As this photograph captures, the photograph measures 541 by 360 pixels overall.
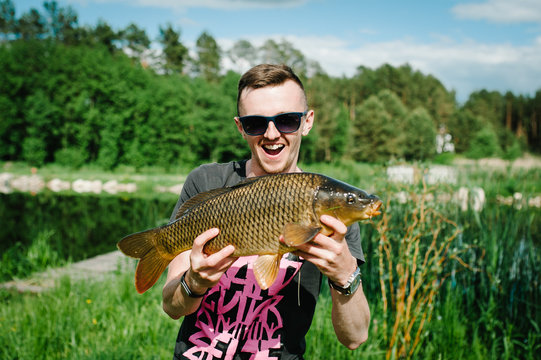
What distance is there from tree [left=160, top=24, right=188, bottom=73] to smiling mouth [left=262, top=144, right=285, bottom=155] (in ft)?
137

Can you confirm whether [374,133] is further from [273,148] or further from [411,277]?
[273,148]

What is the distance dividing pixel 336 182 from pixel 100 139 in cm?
3265

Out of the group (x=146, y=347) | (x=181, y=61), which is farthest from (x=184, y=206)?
(x=181, y=61)

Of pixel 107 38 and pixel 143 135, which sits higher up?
pixel 107 38

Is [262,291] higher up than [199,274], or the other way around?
[199,274]

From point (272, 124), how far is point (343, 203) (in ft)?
1.57

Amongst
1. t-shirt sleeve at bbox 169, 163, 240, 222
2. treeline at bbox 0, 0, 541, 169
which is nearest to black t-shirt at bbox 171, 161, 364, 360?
t-shirt sleeve at bbox 169, 163, 240, 222

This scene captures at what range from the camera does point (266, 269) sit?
1532 mm

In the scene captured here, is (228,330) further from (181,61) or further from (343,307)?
(181,61)

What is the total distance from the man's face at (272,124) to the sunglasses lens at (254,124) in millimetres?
20

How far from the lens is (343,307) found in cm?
168

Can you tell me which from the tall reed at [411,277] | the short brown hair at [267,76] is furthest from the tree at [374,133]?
the short brown hair at [267,76]

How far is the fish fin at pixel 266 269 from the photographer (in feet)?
5.00

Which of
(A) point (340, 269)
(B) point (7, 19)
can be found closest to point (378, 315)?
(A) point (340, 269)
